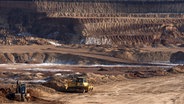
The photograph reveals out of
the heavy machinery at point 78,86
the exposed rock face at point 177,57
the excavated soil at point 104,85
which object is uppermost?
the heavy machinery at point 78,86

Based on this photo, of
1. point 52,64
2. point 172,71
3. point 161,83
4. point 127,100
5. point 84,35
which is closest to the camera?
point 127,100

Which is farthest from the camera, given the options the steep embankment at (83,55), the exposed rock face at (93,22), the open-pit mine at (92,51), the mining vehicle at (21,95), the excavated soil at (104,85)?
the exposed rock face at (93,22)

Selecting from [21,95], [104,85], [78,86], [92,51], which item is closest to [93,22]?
[92,51]

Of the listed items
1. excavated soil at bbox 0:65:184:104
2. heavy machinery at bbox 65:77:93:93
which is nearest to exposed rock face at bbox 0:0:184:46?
excavated soil at bbox 0:65:184:104

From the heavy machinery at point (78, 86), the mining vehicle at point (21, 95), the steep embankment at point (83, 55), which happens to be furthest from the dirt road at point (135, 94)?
the steep embankment at point (83, 55)

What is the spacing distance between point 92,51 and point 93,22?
1650cm

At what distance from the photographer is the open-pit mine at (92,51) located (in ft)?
142

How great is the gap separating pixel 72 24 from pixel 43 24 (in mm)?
4200

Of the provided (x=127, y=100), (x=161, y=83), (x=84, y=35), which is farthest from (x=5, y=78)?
(x=84, y=35)

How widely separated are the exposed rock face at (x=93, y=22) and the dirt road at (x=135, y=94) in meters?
36.9

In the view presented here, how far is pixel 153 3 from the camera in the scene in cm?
11400

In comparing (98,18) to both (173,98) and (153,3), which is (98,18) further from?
(173,98)

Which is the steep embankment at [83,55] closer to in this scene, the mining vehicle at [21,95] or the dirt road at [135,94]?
the dirt road at [135,94]

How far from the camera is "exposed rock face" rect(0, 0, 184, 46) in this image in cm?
9019
